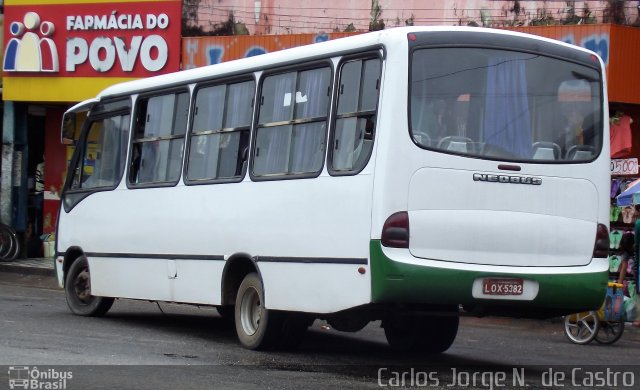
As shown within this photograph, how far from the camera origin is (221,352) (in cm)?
1130

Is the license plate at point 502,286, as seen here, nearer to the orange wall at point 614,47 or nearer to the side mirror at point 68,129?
the side mirror at point 68,129

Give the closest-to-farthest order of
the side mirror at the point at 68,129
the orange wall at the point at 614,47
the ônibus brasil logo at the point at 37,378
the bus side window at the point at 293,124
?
the ônibus brasil logo at the point at 37,378, the bus side window at the point at 293,124, the side mirror at the point at 68,129, the orange wall at the point at 614,47

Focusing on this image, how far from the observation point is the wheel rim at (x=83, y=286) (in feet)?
49.7

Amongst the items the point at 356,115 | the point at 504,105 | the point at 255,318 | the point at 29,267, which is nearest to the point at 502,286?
the point at 504,105

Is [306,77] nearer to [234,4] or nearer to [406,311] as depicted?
[406,311]

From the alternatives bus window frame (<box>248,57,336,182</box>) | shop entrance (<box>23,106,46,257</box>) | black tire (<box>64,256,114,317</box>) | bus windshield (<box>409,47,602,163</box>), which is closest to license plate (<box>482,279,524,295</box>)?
bus windshield (<box>409,47,602,163</box>)

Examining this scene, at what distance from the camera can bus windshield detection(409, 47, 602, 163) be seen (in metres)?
9.89

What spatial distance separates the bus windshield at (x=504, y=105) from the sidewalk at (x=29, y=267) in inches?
600

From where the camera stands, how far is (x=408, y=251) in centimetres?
957

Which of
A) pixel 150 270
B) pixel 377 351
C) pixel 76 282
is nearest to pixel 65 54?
pixel 76 282

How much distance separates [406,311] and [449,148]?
1424mm

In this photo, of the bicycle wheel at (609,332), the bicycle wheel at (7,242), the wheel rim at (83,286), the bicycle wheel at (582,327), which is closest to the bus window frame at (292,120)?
the wheel rim at (83,286)

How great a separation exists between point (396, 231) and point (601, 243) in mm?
2030

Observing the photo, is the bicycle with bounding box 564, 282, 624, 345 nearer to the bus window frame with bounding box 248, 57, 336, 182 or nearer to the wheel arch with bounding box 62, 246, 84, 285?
the bus window frame with bounding box 248, 57, 336, 182
